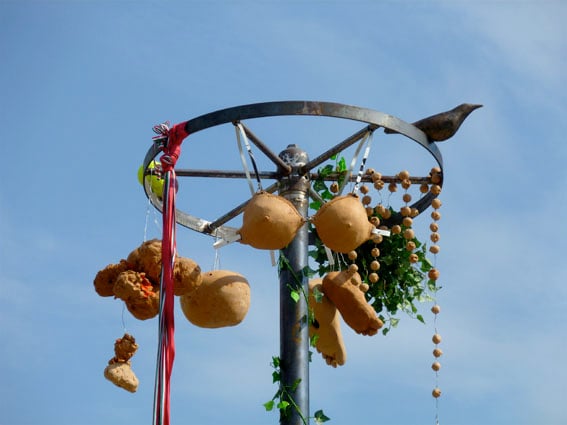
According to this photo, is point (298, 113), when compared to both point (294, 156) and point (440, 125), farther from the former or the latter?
point (440, 125)

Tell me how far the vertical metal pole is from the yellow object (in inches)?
36.7

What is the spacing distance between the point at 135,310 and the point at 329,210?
4.46ft

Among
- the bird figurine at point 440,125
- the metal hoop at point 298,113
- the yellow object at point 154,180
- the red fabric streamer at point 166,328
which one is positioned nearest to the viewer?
the red fabric streamer at point 166,328

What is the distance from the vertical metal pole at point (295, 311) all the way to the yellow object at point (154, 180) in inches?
36.7

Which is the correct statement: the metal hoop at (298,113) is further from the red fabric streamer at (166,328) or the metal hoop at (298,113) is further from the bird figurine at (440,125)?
the red fabric streamer at (166,328)

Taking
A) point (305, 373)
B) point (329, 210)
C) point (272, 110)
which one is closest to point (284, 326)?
point (305, 373)

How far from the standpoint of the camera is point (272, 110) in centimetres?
699

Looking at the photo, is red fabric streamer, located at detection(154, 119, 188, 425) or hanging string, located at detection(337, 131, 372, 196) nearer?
red fabric streamer, located at detection(154, 119, 188, 425)

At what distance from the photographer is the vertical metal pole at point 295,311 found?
23.2 ft

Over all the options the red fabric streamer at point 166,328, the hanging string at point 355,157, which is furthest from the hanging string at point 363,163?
the red fabric streamer at point 166,328

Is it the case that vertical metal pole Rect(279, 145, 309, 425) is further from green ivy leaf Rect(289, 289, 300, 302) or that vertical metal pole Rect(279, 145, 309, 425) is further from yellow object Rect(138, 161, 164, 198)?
yellow object Rect(138, 161, 164, 198)

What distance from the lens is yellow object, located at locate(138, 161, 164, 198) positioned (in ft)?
25.8

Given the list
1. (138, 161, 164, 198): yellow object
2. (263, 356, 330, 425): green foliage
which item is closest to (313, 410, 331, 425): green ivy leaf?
(263, 356, 330, 425): green foliage

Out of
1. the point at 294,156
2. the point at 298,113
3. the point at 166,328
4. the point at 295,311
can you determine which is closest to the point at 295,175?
the point at 294,156
